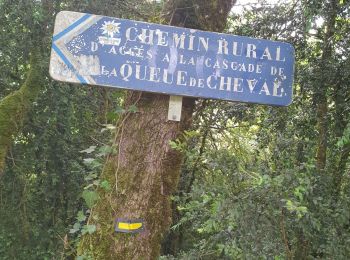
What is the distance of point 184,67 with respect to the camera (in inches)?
86.6

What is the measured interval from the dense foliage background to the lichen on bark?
0.54 ft

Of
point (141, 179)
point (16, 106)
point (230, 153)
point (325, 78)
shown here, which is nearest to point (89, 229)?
point (141, 179)

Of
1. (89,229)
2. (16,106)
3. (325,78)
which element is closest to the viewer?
(89,229)

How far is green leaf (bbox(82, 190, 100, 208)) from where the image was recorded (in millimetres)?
2148

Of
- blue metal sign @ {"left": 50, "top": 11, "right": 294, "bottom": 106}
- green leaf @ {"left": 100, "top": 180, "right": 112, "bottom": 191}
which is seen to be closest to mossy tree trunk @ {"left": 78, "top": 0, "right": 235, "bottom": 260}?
green leaf @ {"left": 100, "top": 180, "right": 112, "bottom": 191}

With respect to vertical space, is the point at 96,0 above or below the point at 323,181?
above

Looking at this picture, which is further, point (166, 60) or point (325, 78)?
point (325, 78)

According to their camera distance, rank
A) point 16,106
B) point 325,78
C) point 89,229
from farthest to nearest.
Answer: point 16,106
point 325,78
point 89,229

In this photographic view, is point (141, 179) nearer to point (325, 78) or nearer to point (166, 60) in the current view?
point (166, 60)

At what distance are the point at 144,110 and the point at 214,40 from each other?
540 millimetres

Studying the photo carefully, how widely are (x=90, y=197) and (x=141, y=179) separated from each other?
11.0 inches

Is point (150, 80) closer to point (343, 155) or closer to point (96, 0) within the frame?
point (343, 155)

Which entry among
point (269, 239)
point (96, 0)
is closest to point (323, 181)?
point (269, 239)

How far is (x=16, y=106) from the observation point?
616cm
